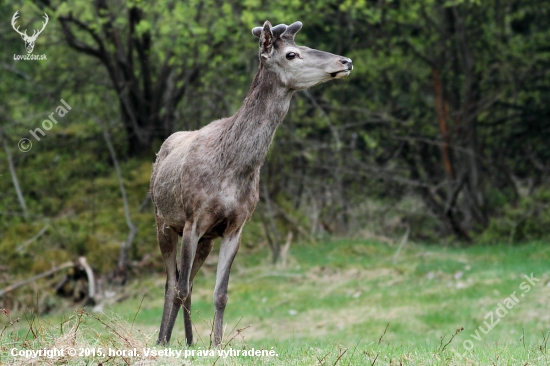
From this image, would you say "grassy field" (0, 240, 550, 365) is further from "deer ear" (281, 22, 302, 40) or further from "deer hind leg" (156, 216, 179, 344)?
"deer ear" (281, 22, 302, 40)

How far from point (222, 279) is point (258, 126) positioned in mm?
1467

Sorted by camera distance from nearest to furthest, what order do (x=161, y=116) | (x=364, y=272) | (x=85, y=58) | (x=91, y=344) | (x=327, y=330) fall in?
(x=91, y=344), (x=327, y=330), (x=364, y=272), (x=161, y=116), (x=85, y=58)

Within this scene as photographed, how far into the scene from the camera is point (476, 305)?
1379 cm

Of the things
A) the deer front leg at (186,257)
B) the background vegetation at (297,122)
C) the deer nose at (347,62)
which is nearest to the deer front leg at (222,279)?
the deer front leg at (186,257)

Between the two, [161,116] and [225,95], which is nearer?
[225,95]

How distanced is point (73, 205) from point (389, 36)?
32.2 ft

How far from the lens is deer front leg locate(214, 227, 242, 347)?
7.28 meters

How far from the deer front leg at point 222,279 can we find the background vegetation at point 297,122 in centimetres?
914

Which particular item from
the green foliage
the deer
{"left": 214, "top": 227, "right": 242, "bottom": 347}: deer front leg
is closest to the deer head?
the deer

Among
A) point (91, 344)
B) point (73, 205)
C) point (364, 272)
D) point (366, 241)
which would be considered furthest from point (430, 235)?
point (91, 344)

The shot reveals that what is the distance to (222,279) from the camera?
291 inches

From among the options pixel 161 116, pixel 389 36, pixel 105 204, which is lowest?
pixel 105 204

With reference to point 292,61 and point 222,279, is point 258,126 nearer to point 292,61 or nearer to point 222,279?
point 292,61

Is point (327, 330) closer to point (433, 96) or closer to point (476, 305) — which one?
point (476, 305)
